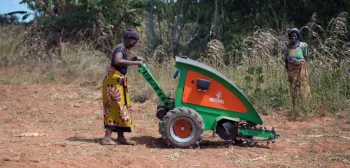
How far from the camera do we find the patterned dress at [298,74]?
8719 mm

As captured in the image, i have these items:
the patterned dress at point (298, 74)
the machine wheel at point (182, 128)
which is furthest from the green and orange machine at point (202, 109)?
the patterned dress at point (298, 74)

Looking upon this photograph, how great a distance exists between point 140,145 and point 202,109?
3.25 feet

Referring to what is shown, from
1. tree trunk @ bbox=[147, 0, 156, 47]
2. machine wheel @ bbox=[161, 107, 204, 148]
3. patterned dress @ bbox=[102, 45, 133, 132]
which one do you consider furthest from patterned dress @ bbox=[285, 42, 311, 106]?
tree trunk @ bbox=[147, 0, 156, 47]

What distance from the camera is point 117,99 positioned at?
6445 mm

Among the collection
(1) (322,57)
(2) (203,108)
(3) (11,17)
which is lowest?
(2) (203,108)

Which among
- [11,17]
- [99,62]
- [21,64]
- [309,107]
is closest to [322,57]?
[309,107]

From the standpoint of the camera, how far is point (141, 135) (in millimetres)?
7465

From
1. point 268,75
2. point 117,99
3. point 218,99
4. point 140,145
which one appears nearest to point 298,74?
point 268,75

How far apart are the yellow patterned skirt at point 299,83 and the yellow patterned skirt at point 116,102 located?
11.6 ft

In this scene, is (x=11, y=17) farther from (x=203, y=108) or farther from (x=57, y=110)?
(x=203, y=108)

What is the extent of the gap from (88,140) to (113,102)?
32.9 inches

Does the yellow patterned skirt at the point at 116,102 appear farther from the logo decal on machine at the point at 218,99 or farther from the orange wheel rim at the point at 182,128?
the logo decal on machine at the point at 218,99

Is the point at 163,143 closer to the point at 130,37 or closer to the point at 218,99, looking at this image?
the point at 218,99

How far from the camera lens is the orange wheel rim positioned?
6242mm
